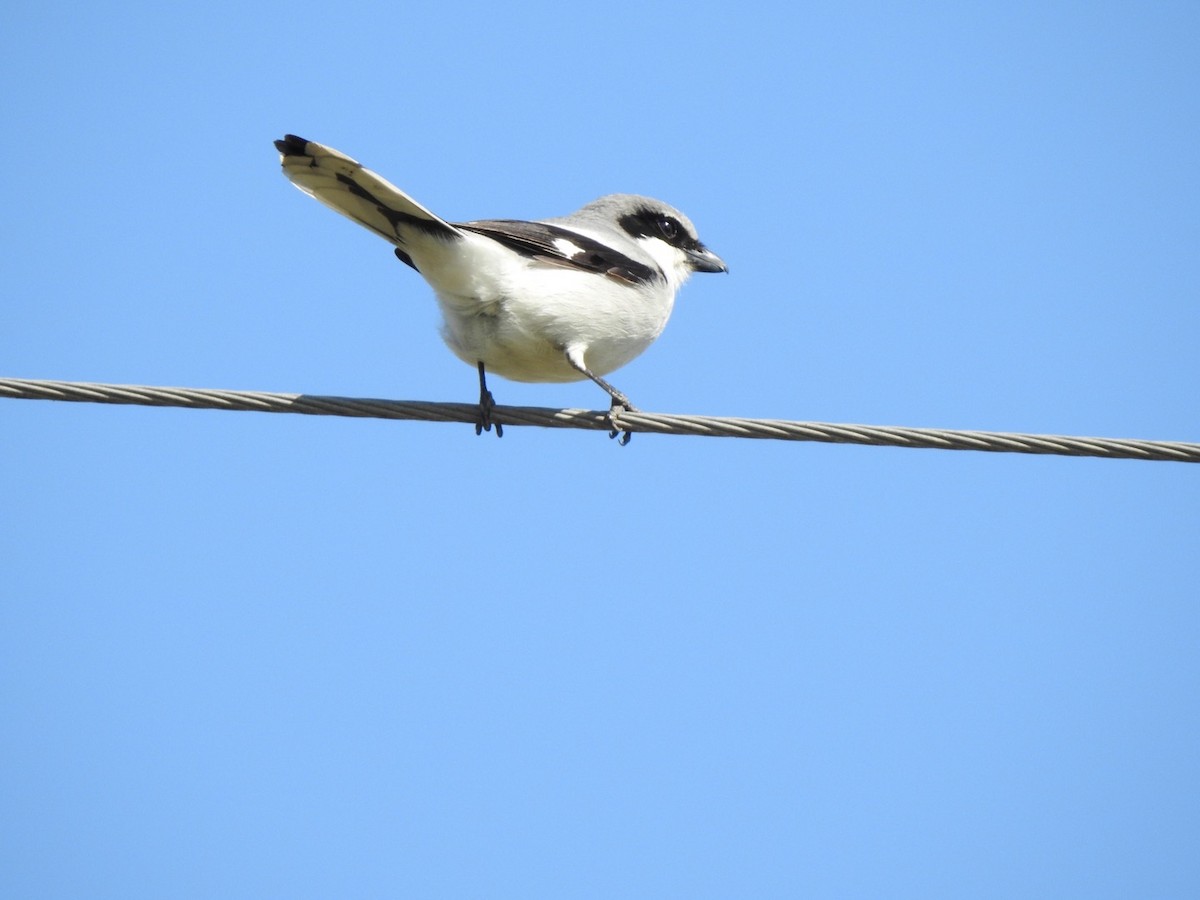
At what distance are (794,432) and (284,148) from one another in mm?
2218

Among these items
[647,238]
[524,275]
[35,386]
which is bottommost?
[35,386]

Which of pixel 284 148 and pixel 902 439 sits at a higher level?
pixel 284 148

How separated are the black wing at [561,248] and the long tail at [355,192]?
0.86 feet

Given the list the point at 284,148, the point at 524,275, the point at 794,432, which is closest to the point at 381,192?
the point at 284,148

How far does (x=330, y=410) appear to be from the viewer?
4188mm

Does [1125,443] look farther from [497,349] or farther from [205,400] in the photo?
[205,400]

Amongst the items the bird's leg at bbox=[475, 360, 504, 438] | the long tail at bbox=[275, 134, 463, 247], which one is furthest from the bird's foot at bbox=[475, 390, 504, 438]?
the long tail at bbox=[275, 134, 463, 247]

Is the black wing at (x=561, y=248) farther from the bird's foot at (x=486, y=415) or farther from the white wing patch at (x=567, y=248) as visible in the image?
the bird's foot at (x=486, y=415)

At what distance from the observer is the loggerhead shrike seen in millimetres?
4996

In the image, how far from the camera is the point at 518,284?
548 cm

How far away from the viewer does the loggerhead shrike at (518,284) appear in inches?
197

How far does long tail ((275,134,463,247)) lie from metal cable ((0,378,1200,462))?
3.34 ft

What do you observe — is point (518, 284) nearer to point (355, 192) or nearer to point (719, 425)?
point (355, 192)

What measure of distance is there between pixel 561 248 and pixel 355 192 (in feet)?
3.80
